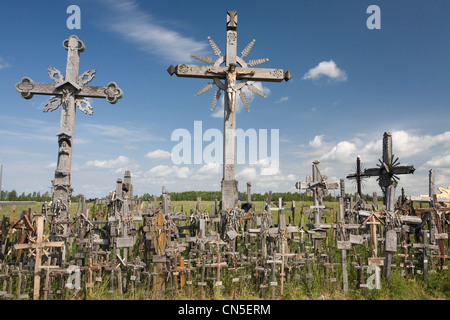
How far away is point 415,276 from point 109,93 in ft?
35.8

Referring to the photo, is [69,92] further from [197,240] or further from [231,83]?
[197,240]

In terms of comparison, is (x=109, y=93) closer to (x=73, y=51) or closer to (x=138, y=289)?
(x=73, y=51)

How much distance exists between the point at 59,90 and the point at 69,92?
0.36m

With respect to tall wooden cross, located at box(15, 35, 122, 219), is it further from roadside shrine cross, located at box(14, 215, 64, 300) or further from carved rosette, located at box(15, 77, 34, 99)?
roadside shrine cross, located at box(14, 215, 64, 300)

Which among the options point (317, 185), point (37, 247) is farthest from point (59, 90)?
point (317, 185)

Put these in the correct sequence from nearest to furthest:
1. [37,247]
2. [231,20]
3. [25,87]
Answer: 1. [37,247]
2. [25,87]
3. [231,20]

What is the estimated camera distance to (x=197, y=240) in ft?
27.8

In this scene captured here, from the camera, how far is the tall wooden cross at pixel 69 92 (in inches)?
405

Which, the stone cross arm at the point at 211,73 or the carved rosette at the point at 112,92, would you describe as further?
the stone cross arm at the point at 211,73

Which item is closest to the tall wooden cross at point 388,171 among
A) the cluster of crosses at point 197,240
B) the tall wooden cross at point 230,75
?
the cluster of crosses at point 197,240

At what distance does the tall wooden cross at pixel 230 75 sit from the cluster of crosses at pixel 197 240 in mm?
36

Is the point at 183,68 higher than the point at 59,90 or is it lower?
higher

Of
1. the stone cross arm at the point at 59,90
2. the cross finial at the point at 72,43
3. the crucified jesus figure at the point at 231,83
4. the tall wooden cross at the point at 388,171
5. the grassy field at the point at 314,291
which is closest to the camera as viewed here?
the grassy field at the point at 314,291

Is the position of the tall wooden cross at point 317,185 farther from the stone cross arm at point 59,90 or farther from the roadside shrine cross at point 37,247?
the roadside shrine cross at point 37,247
